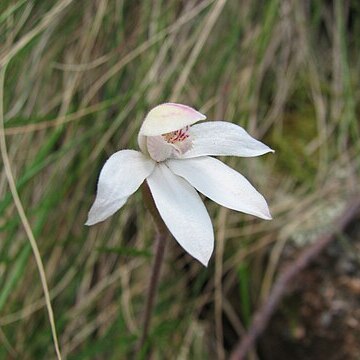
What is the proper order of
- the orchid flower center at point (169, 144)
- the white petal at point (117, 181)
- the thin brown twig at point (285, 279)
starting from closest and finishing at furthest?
the white petal at point (117, 181) < the orchid flower center at point (169, 144) < the thin brown twig at point (285, 279)

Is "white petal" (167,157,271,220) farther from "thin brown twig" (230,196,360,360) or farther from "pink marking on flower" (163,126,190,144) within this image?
"thin brown twig" (230,196,360,360)

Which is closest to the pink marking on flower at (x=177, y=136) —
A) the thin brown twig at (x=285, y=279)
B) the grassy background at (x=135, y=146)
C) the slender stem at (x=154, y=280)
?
the slender stem at (x=154, y=280)

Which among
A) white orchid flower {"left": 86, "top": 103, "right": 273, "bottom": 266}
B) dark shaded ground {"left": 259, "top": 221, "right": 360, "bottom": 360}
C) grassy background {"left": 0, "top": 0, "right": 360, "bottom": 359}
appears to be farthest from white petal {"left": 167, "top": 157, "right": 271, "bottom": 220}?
dark shaded ground {"left": 259, "top": 221, "right": 360, "bottom": 360}

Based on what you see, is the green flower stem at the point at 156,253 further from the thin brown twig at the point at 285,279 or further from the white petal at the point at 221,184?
the thin brown twig at the point at 285,279

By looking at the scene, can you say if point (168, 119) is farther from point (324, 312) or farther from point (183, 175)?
point (324, 312)

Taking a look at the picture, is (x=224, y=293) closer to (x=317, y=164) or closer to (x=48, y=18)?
(x=317, y=164)

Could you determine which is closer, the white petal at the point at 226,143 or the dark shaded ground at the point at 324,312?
the white petal at the point at 226,143

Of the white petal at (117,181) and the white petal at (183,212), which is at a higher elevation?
the white petal at (117,181)
